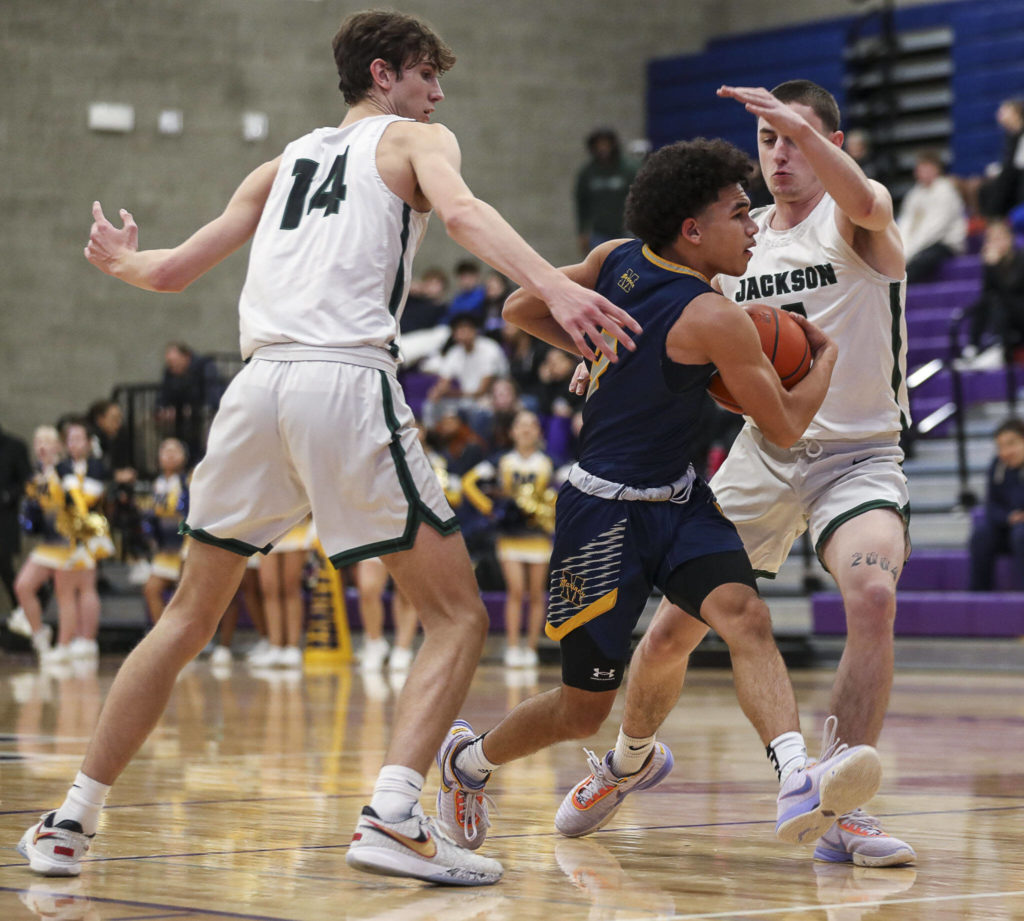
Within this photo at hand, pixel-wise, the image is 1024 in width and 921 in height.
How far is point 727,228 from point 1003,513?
8.19 m

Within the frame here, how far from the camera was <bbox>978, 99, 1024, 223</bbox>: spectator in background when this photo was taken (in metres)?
14.7

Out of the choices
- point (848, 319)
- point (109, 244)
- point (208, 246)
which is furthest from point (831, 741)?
point (109, 244)

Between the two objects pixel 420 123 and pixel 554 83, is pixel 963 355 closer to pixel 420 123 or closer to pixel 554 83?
pixel 554 83

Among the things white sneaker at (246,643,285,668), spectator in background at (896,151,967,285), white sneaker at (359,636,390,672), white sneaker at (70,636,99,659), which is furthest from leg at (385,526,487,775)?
spectator in background at (896,151,967,285)

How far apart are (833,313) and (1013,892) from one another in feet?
Answer: 5.34

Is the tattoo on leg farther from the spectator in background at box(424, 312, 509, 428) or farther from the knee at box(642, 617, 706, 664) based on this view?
the spectator in background at box(424, 312, 509, 428)

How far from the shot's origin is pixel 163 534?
570 inches

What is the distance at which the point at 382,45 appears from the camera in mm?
3713

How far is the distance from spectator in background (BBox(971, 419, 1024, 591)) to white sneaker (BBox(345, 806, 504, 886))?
858 centimetres

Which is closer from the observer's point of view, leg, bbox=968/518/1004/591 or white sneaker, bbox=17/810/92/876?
white sneaker, bbox=17/810/92/876

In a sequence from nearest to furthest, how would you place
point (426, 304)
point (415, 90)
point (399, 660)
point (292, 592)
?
point (415, 90)
point (399, 660)
point (292, 592)
point (426, 304)

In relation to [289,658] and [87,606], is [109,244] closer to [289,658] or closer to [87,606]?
[289,658]

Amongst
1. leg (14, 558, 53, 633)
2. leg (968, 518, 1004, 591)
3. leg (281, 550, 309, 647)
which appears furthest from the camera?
leg (14, 558, 53, 633)

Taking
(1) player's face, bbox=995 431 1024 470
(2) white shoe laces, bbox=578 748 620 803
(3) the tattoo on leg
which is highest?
(3) the tattoo on leg
